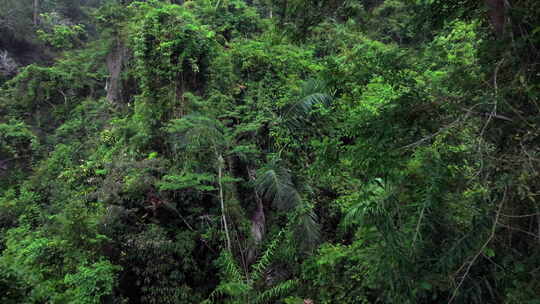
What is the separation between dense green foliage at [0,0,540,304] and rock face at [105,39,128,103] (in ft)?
0.22

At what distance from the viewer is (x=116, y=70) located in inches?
517

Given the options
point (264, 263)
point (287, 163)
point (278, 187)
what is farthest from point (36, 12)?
point (264, 263)

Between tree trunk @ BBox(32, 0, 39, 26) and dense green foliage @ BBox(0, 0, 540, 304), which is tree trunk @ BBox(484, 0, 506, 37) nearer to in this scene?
dense green foliage @ BBox(0, 0, 540, 304)

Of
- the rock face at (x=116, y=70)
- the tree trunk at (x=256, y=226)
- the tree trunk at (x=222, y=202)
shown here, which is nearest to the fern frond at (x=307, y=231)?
the tree trunk at (x=256, y=226)

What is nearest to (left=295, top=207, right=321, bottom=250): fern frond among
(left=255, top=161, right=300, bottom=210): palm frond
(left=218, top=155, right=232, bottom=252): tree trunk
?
(left=255, top=161, right=300, bottom=210): palm frond

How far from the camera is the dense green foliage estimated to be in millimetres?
2406

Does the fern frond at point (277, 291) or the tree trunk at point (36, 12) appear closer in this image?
the fern frond at point (277, 291)

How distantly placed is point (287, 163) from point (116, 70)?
9698 mm

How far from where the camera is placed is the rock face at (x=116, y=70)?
13.0 meters

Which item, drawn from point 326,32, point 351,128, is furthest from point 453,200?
point 326,32

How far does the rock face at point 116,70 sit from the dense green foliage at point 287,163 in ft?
0.22

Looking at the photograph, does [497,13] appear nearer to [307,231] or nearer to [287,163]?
[307,231]

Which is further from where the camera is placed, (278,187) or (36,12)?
(36,12)

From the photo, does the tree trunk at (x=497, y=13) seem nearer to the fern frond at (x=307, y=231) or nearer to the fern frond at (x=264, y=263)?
the fern frond at (x=307, y=231)
